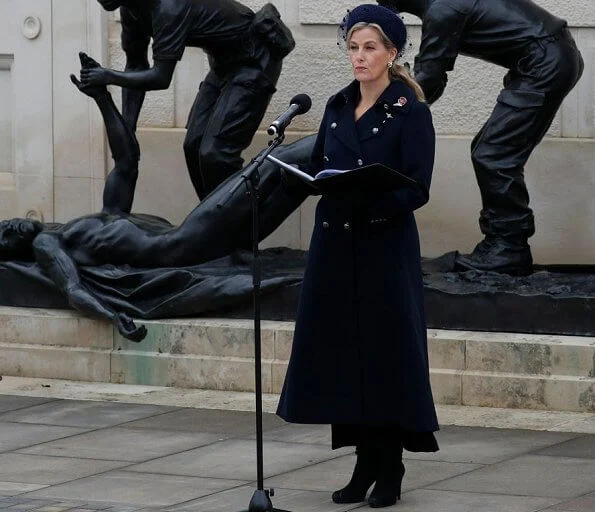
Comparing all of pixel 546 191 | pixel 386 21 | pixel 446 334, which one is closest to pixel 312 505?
pixel 386 21

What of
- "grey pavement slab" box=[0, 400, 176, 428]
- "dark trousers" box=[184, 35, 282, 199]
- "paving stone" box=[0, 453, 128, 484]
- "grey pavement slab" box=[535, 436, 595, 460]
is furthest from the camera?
"dark trousers" box=[184, 35, 282, 199]

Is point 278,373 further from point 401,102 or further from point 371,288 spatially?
point 401,102

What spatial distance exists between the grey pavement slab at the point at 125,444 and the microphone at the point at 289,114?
1.94 m

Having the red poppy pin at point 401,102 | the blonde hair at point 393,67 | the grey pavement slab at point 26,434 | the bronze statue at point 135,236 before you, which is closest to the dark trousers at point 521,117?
the bronze statue at point 135,236

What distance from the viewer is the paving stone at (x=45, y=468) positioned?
22.7 feet

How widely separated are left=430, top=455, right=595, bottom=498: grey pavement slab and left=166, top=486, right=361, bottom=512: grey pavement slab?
0.49 meters

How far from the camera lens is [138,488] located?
6691 mm

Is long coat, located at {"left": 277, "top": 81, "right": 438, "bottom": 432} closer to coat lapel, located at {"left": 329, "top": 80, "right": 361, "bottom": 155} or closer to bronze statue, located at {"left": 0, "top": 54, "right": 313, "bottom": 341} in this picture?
coat lapel, located at {"left": 329, "top": 80, "right": 361, "bottom": 155}

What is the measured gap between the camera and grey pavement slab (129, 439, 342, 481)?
7000 mm

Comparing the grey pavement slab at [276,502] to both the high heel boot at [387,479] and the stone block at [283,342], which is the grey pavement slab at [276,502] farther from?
the stone block at [283,342]

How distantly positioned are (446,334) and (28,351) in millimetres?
2412

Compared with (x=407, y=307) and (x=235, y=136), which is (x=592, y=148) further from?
(x=407, y=307)

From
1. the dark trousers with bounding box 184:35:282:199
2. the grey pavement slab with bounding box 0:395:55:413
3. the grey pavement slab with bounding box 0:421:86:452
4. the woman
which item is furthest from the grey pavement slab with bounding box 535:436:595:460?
the dark trousers with bounding box 184:35:282:199

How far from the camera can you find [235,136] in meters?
9.95
